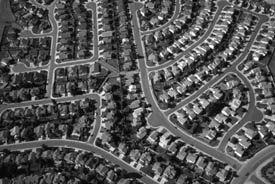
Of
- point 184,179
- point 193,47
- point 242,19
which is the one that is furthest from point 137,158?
point 242,19

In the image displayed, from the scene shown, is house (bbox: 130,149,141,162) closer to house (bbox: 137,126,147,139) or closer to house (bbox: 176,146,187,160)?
house (bbox: 137,126,147,139)

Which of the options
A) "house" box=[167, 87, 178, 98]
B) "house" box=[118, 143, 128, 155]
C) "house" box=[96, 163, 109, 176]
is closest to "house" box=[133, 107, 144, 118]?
"house" box=[167, 87, 178, 98]

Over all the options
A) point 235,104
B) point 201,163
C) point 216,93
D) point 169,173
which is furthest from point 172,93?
point 169,173

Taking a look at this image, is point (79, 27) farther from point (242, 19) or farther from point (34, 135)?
point (242, 19)

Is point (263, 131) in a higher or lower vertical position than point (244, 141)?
higher

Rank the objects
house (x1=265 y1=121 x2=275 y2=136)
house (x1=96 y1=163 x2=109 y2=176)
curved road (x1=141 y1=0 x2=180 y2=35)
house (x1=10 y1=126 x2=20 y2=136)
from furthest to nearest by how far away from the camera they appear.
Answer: curved road (x1=141 y1=0 x2=180 y2=35) → house (x1=10 y1=126 x2=20 y2=136) → house (x1=265 y1=121 x2=275 y2=136) → house (x1=96 y1=163 x2=109 y2=176)

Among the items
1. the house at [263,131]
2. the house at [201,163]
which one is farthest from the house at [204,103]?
the house at [201,163]

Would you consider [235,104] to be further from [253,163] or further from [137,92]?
[137,92]
